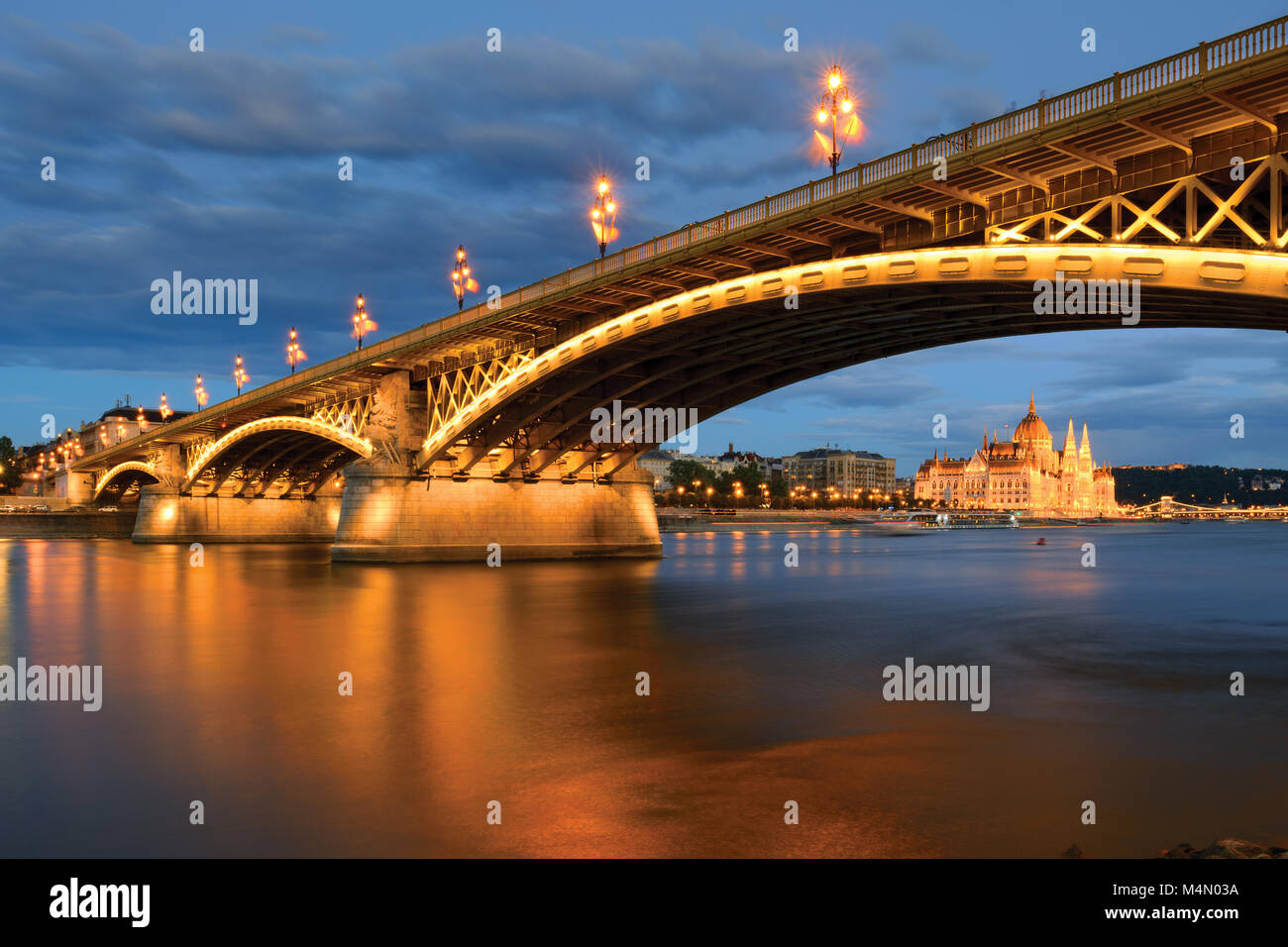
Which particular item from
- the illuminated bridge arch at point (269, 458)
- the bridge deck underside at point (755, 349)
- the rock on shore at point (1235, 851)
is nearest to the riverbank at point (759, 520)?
the illuminated bridge arch at point (269, 458)

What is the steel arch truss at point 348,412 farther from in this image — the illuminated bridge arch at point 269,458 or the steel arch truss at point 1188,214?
the steel arch truss at point 1188,214

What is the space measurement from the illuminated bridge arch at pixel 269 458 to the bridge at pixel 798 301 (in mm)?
694

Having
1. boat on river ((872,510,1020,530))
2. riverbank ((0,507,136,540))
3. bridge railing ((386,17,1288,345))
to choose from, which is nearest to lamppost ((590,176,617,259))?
bridge railing ((386,17,1288,345))

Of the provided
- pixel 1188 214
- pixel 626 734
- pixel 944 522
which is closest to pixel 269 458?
pixel 1188 214

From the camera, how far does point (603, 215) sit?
3359 cm

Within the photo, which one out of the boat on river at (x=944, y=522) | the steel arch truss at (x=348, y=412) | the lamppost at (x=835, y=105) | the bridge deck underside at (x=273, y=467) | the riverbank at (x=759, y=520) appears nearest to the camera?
the lamppost at (x=835, y=105)

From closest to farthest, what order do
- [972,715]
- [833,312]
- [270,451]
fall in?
[972,715]
[833,312]
[270,451]

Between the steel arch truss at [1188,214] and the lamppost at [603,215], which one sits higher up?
the lamppost at [603,215]

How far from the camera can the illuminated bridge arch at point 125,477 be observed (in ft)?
282

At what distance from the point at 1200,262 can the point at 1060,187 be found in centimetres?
516

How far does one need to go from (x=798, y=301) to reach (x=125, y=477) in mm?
94380
